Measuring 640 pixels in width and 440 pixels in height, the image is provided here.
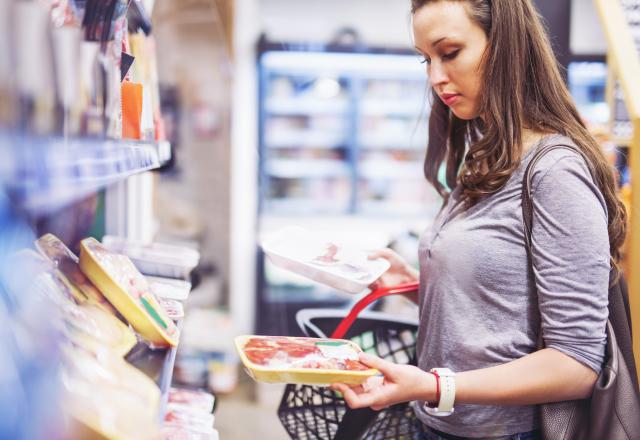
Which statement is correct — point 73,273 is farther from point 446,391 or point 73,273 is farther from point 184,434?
point 446,391

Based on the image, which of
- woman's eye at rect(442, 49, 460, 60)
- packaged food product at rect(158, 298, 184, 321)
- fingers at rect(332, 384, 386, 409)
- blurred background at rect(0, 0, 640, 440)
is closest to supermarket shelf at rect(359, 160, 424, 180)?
blurred background at rect(0, 0, 640, 440)

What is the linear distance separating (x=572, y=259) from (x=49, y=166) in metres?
0.87

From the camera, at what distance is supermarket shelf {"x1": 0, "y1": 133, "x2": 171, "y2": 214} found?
548 mm

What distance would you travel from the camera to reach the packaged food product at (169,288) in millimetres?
1224

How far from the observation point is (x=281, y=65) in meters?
5.28

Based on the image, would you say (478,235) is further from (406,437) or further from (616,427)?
(406,437)

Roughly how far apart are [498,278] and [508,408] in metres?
0.28

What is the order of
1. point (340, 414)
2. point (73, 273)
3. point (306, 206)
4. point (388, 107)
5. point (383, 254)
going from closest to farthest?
point (73, 273) < point (340, 414) < point (383, 254) < point (306, 206) < point (388, 107)

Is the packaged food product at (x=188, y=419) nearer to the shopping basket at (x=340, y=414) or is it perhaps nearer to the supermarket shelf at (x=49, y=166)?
the shopping basket at (x=340, y=414)

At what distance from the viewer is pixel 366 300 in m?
1.52

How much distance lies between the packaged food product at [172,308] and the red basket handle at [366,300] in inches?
18.4

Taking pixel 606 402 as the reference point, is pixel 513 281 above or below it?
above

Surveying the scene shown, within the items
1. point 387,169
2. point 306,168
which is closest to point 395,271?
point 306,168

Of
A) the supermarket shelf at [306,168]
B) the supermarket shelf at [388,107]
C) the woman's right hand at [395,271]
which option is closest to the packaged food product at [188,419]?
the woman's right hand at [395,271]
